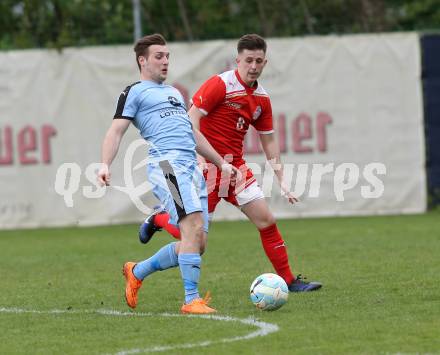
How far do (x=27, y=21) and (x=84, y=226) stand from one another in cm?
373

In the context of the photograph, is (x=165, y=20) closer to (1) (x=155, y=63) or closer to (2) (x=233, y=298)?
(2) (x=233, y=298)

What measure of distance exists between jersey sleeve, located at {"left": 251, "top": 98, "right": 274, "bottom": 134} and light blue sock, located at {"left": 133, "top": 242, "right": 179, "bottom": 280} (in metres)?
1.57

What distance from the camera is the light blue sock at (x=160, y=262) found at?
7657 millimetres

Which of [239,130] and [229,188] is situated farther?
[239,130]

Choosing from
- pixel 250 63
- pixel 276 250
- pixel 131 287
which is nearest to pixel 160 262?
pixel 131 287

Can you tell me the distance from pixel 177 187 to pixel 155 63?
34.5 inches

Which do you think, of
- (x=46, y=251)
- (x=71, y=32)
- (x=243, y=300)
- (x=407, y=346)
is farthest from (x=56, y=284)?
(x=71, y=32)

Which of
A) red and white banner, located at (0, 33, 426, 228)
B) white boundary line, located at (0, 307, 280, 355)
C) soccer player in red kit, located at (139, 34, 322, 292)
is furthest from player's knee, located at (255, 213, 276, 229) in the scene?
red and white banner, located at (0, 33, 426, 228)

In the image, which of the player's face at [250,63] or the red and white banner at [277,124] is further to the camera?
the red and white banner at [277,124]

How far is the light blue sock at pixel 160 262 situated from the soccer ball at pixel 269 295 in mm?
668

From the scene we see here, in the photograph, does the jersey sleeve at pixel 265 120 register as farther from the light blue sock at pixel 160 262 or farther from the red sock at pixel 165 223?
the light blue sock at pixel 160 262

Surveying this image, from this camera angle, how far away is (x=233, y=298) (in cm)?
806

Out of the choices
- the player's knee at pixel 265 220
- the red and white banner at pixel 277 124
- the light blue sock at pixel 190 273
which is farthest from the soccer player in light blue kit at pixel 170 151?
the red and white banner at pixel 277 124

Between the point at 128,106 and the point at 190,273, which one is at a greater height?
the point at 128,106
